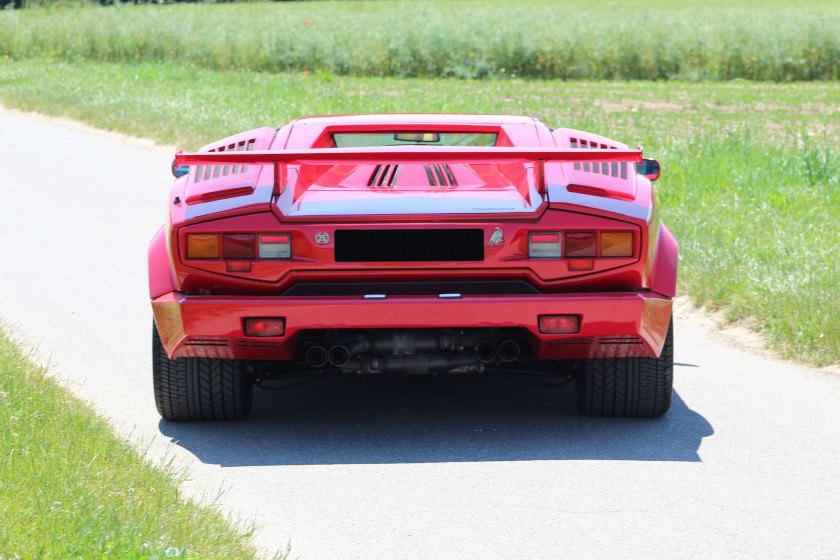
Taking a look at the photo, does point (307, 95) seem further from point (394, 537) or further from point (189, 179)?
point (394, 537)

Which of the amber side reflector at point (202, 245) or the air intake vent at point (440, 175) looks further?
the air intake vent at point (440, 175)

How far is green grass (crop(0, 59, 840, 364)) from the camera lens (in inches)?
295

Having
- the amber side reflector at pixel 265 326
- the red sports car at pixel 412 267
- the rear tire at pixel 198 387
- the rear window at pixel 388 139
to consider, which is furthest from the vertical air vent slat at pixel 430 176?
the rear tire at pixel 198 387

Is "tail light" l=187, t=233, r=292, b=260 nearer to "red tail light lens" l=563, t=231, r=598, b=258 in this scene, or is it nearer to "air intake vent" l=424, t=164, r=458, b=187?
"air intake vent" l=424, t=164, r=458, b=187

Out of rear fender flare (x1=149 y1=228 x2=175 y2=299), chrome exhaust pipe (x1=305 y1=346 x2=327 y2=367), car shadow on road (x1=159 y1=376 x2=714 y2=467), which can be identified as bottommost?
car shadow on road (x1=159 y1=376 x2=714 y2=467)

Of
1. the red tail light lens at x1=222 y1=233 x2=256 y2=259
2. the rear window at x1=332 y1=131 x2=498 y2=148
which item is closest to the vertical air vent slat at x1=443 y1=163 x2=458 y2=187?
the rear window at x1=332 y1=131 x2=498 y2=148

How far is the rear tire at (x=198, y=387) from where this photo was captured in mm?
5012

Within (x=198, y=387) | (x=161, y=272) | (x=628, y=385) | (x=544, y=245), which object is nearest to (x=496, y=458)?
(x=628, y=385)

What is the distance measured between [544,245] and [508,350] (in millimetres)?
447

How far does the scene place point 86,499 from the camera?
3814mm

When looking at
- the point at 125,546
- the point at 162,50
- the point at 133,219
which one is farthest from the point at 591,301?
the point at 162,50

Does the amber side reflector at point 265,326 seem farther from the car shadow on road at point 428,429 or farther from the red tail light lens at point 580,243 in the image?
the red tail light lens at point 580,243

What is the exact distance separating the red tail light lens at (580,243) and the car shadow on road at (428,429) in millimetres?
787

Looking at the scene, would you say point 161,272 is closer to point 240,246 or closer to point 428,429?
point 240,246
